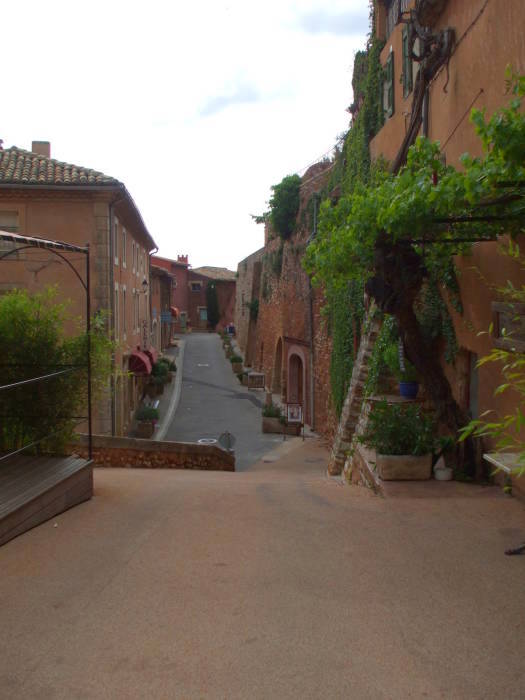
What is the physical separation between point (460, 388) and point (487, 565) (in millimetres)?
4785

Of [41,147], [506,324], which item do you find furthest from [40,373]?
[41,147]

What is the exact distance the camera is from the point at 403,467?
847 centimetres

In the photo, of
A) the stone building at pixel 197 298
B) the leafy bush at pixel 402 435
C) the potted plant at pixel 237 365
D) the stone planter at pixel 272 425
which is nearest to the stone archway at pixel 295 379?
the stone planter at pixel 272 425

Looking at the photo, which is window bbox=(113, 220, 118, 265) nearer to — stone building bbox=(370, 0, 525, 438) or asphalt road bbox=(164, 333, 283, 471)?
asphalt road bbox=(164, 333, 283, 471)

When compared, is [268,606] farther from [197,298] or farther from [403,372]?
[197,298]

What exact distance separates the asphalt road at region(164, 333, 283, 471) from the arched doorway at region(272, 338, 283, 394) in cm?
90

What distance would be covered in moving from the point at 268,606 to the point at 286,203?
23.5 meters

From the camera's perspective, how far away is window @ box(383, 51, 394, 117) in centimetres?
1371

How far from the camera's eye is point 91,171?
17734 millimetres

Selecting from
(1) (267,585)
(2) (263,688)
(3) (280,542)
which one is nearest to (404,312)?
(3) (280,542)

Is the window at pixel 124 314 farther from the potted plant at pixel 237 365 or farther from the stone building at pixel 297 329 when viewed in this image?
the potted plant at pixel 237 365

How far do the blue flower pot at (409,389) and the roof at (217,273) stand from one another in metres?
62.6

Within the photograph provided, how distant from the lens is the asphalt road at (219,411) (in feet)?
69.0

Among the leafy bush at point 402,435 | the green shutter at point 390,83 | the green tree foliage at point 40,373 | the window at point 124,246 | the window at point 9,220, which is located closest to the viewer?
the green tree foliage at point 40,373
